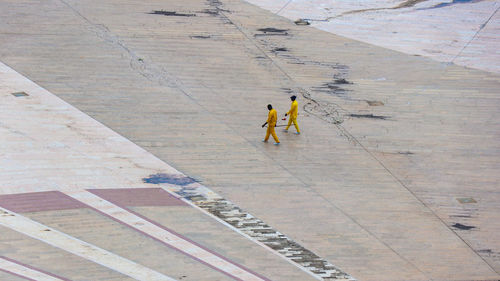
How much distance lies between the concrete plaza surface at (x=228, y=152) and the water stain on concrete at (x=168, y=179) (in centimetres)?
5

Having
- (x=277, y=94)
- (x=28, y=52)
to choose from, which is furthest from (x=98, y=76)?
(x=277, y=94)

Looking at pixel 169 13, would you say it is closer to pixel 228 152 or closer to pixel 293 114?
pixel 293 114

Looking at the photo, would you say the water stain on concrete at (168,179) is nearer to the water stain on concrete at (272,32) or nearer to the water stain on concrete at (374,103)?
the water stain on concrete at (374,103)

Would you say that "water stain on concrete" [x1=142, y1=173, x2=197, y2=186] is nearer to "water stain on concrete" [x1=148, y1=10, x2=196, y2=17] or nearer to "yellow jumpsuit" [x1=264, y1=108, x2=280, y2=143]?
"yellow jumpsuit" [x1=264, y1=108, x2=280, y2=143]

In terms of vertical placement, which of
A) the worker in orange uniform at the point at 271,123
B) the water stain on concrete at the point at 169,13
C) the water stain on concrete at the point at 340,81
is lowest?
the worker in orange uniform at the point at 271,123

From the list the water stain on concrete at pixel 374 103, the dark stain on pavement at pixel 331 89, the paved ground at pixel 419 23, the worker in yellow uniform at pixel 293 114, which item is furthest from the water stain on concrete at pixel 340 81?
the worker in yellow uniform at pixel 293 114

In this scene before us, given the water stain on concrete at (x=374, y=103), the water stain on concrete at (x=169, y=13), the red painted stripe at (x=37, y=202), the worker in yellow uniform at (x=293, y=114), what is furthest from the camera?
the water stain on concrete at (x=169, y=13)

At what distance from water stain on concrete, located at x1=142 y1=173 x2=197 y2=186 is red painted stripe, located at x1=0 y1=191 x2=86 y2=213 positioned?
228 cm

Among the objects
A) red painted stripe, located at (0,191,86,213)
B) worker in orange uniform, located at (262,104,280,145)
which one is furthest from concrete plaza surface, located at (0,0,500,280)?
worker in orange uniform, located at (262,104,280,145)

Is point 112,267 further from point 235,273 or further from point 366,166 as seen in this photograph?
point 366,166

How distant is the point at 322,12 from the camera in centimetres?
3381

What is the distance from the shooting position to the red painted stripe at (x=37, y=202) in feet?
55.4

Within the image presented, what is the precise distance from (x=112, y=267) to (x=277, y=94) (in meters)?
12.0

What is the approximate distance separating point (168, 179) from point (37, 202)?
347 centimetres
